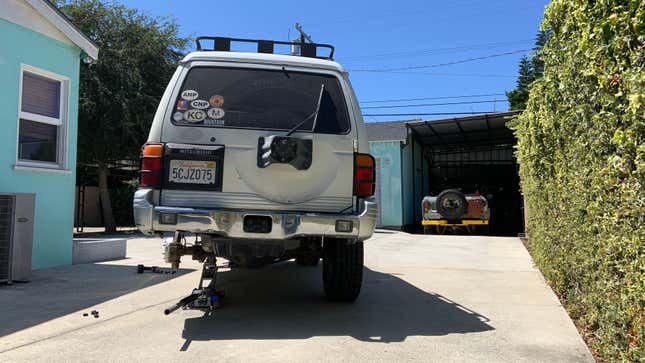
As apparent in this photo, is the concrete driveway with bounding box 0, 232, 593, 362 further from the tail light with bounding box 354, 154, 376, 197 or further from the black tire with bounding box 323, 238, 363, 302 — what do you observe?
the tail light with bounding box 354, 154, 376, 197

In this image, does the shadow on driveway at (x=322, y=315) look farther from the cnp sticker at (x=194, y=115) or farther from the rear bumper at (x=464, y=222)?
the rear bumper at (x=464, y=222)

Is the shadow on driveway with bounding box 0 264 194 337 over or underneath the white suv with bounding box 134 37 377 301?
underneath

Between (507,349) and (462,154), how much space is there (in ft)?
90.9

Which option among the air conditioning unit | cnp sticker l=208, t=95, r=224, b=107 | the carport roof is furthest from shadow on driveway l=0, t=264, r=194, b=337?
the carport roof

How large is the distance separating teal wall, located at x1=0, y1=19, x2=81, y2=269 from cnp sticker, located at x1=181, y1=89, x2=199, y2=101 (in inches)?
161

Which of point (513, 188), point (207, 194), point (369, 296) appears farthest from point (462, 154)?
point (207, 194)

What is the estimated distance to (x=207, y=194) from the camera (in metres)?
4.17

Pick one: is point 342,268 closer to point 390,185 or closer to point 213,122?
point 213,122

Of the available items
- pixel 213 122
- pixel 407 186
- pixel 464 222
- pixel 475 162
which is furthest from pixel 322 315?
pixel 475 162

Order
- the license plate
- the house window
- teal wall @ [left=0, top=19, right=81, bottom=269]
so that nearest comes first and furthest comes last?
1. the license plate
2. teal wall @ [left=0, top=19, right=81, bottom=269]
3. the house window

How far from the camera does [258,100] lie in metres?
4.39

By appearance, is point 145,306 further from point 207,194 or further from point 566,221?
point 566,221

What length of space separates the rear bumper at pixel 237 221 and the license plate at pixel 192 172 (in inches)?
9.3

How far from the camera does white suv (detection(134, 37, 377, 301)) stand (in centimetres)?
407
